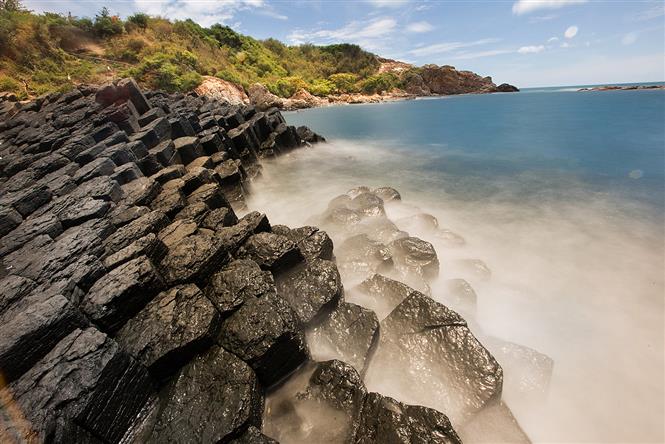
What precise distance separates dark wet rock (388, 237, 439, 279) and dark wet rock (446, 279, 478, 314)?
16.3 inches

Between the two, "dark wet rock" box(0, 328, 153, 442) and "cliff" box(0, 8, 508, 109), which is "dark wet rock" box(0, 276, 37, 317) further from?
"cliff" box(0, 8, 508, 109)

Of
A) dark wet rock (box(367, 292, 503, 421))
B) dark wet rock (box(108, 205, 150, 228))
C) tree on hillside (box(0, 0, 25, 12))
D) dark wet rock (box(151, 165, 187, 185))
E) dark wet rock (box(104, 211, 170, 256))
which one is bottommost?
dark wet rock (box(367, 292, 503, 421))

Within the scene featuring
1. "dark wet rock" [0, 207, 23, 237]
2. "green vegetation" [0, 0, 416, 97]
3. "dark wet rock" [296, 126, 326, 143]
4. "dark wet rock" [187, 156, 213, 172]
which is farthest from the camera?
"green vegetation" [0, 0, 416, 97]

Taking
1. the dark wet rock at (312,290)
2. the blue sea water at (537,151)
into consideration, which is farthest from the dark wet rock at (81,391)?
the blue sea water at (537,151)

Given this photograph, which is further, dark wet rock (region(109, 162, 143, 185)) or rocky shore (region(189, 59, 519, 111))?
rocky shore (region(189, 59, 519, 111))

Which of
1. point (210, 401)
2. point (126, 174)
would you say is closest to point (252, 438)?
point (210, 401)

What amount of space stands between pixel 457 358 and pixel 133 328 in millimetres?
3538

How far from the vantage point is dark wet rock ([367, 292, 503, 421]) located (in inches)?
117

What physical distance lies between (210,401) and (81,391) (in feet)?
3.14

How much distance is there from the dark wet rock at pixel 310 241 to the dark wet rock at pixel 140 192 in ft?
8.38

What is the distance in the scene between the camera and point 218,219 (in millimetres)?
4820

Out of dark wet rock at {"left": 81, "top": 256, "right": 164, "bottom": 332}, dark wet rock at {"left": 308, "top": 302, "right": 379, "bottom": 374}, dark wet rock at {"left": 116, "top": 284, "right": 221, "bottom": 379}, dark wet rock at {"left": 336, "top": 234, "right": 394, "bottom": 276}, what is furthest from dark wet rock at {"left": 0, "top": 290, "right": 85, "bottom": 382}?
dark wet rock at {"left": 336, "top": 234, "right": 394, "bottom": 276}

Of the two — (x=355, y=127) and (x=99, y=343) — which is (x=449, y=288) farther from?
(x=355, y=127)

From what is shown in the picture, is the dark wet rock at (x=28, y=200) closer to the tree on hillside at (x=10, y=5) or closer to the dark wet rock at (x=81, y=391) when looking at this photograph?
the dark wet rock at (x=81, y=391)
